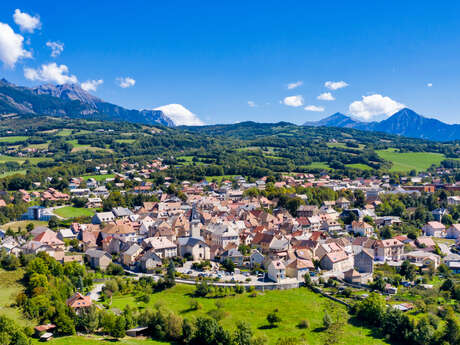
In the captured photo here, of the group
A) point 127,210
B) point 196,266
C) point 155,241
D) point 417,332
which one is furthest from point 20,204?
point 417,332

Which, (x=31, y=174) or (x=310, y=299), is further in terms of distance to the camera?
(x=31, y=174)

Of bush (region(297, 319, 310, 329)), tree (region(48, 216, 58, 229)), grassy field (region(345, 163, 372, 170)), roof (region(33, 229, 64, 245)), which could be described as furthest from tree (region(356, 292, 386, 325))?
grassy field (region(345, 163, 372, 170))

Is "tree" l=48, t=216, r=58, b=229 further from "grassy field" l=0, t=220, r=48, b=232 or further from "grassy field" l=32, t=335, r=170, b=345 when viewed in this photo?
"grassy field" l=32, t=335, r=170, b=345

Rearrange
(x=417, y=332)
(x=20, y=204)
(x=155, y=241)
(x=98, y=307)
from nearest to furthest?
(x=417, y=332) → (x=98, y=307) → (x=155, y=241) → (x=20, y=204)

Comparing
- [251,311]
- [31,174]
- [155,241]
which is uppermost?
[31,174]

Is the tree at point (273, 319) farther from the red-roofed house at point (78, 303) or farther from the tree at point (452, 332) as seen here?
the red-roofed house at point (78, 303)

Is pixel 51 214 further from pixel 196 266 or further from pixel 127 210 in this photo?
pixel 196 266

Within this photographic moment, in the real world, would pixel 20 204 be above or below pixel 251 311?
above
